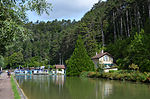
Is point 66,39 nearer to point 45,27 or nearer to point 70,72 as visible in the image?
point 70,72

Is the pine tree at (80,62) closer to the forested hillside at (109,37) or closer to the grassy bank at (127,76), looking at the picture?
the grassy bank at (127,76)

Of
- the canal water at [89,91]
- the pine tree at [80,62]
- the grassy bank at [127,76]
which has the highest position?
the pine tree at [80,62]

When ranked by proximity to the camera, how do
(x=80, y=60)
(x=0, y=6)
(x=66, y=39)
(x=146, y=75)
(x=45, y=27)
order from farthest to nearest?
(x=45, y=27) < (x=66, y=39) < (x=80, y=60) < (x=146, y=75) < (x=0, y=6)

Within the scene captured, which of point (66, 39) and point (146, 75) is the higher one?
point (66, 39)

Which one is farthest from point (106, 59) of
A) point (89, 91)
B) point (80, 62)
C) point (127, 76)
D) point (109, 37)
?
point (89, 91)

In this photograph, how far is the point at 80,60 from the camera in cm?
4634

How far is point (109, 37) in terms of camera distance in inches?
2491

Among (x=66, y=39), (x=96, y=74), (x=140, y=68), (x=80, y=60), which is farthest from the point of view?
(x=66, y=39)

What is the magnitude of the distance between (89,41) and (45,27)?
323 feet

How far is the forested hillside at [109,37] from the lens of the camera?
113 feet

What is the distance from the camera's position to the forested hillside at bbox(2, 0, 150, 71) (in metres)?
34.6

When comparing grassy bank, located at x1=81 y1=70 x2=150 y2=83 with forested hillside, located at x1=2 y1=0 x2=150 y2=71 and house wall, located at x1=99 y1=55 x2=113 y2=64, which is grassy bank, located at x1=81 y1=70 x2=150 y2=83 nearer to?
forested hillside, located at x1=2 y1=0 x2=150 y2=71

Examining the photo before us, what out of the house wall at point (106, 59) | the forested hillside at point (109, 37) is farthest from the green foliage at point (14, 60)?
the house wall at point (106, 59)

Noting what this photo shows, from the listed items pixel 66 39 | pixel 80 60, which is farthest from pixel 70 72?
pixel 66 39
